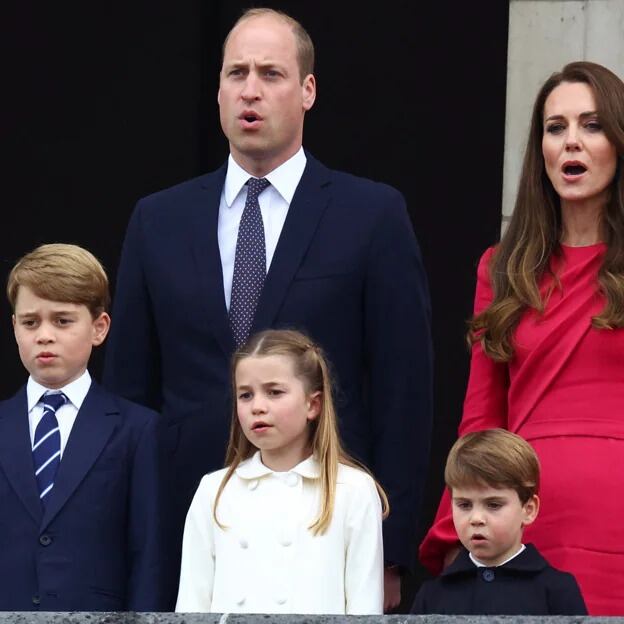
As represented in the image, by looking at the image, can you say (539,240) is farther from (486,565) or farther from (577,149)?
(486,565)

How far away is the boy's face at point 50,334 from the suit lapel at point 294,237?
428 millimetres

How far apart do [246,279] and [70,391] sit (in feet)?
1.67

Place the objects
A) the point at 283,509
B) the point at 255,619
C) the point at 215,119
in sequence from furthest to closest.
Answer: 1. the point at 215,119
2. the point at 283,509
3. the point at 255,619

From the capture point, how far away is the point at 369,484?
5875mm

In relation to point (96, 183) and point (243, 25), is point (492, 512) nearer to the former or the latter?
point (243, 25)

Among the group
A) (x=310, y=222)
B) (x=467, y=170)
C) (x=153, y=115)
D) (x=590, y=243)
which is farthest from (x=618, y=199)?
(x=153, y=115)

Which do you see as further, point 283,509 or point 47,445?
point 47,445

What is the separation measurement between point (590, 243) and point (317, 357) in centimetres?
69

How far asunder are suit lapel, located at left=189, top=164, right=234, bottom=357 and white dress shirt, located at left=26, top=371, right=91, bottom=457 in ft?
1.13

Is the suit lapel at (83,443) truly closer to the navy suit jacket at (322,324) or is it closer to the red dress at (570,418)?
the navy suit jacket at (322,324)

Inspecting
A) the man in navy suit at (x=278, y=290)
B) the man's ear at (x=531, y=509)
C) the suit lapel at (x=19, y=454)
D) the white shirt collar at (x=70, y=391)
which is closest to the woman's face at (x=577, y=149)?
the man in navy suit at (x=278, y=290)

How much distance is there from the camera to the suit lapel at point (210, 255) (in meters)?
6.26

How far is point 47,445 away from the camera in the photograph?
6.13 meters

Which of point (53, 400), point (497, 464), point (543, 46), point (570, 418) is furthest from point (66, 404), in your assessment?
point (543, 46)
